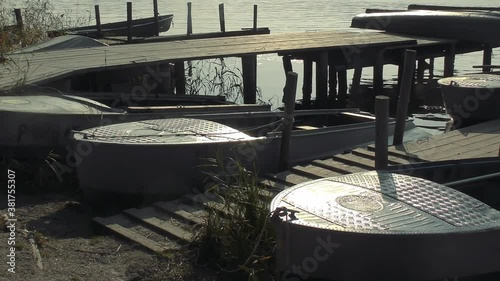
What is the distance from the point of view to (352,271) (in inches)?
213

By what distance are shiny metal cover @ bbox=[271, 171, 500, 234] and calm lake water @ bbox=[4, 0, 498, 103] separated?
1301 centimetres

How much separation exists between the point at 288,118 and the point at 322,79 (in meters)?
9.27

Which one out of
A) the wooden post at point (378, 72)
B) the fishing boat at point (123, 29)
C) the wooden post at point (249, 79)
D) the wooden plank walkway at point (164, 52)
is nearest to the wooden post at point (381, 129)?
the wooden plank walkway at point (164, 52)

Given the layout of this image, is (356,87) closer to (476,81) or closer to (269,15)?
(476,81)

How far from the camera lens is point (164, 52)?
14.6 metres

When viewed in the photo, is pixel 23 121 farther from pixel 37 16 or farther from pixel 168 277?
pixel 37 16

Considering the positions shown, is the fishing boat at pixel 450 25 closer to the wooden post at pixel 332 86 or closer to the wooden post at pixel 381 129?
the wooden post at pixel 332 86

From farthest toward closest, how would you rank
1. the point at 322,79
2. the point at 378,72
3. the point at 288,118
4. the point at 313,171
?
the point at 378,72
the point at 322,79
the point at 288,118
the point at 313,171

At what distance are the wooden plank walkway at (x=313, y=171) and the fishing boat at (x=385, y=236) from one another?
1.13 meters

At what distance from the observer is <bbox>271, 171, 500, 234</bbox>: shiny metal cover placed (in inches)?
212

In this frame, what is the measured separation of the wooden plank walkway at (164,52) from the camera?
39.3ft

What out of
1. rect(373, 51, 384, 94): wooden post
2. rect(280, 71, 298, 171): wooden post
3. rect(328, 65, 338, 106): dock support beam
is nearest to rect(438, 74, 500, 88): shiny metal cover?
rect(280, 71, 298, 171): wooden post

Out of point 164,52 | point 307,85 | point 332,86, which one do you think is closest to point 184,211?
point 164,52

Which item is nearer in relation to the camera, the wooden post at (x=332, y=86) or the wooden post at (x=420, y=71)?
the wooden post at (x=332, y=86)
